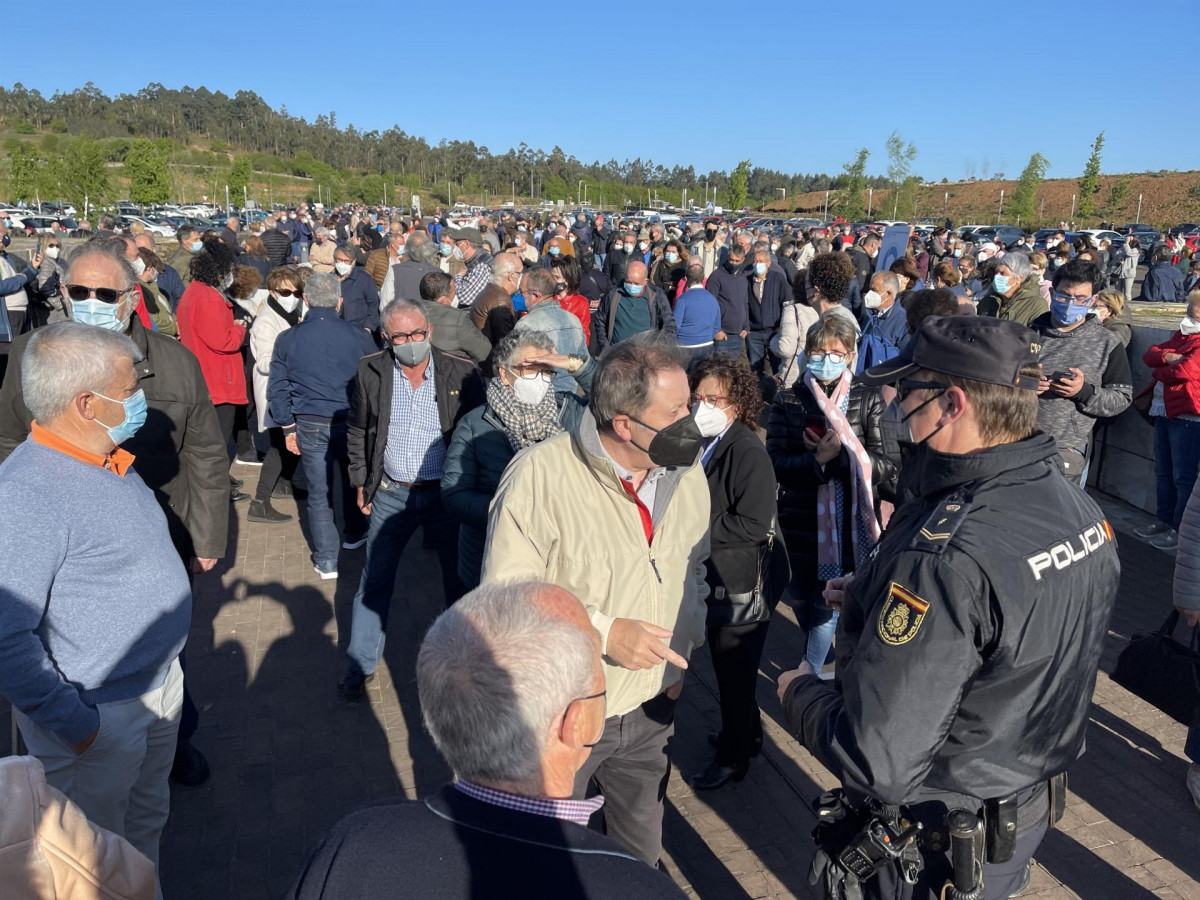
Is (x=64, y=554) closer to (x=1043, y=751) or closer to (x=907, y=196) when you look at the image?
(x=1043, y=751)

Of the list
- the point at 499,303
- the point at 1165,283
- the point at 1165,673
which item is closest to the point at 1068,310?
the point at 1165,673

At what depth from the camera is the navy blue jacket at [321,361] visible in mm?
5535

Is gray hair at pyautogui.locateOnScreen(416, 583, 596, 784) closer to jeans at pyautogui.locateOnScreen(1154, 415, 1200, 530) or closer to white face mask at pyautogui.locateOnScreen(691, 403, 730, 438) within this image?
white face mask at pyautogui.locateOnScreen(691, 403, 730, 438)

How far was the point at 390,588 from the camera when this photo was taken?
463cm

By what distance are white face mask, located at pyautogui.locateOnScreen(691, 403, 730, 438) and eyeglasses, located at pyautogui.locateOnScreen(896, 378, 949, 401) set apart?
1.36 metres

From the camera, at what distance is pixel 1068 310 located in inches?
215

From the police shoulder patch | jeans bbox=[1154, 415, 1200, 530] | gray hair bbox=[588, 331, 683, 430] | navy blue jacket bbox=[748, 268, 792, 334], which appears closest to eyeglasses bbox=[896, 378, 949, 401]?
the police shoulder patch

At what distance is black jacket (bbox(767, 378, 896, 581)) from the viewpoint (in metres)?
3.92

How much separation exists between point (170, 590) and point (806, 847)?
2.62 m

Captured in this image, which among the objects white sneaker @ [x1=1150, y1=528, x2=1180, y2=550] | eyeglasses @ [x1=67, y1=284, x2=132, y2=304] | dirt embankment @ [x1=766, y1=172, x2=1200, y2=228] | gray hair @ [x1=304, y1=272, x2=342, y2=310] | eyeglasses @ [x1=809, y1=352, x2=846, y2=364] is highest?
dirt embankment @ [x1=766, y1=172, x2=1200, y2=228]

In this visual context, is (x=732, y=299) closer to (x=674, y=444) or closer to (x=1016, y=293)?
(x=1016, y=293)

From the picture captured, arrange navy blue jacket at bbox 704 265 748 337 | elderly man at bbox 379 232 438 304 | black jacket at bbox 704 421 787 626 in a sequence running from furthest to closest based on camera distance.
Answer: navy blue jacket at bbox 704 265 748 337
elderly man at bbox 379 232 438 304
black jacket at bbox 704 421 787 626

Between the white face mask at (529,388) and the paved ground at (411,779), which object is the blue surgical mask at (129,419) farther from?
the paved ground at (411,779)

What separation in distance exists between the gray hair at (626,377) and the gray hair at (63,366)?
1507mm
